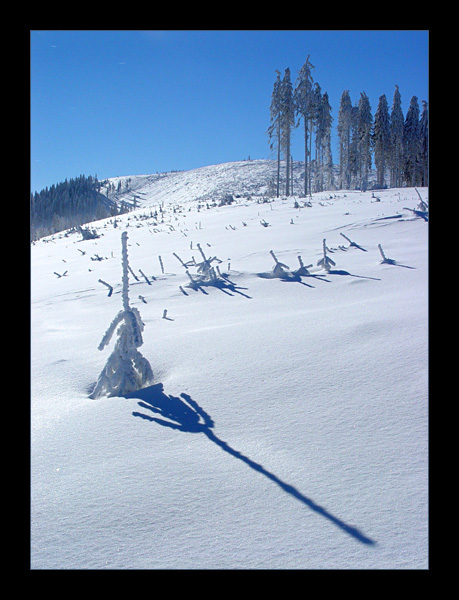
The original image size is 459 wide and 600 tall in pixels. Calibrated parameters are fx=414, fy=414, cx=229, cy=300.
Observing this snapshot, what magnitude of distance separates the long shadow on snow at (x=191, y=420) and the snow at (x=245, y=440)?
0.01 meters

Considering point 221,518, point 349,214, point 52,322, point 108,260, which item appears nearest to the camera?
point 221,518

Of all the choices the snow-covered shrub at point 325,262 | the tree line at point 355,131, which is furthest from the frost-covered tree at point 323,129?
the snow-covered shrub at point 325,262

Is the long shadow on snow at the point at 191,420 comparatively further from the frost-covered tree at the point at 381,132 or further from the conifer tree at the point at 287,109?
the frost-covered tree at the point at 381,132

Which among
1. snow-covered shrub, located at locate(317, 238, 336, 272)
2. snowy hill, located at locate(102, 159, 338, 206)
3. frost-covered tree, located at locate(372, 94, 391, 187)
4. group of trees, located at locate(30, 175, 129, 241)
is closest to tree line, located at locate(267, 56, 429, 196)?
frost-covered tree, located at locate(372, 94, 391, 187)

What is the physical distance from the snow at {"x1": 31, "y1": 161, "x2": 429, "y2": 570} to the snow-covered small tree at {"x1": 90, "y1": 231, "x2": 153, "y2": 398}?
0.50ft

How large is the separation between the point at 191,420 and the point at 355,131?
1947 inches

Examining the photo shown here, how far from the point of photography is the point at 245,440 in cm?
283

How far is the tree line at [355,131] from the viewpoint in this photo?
3497 cm

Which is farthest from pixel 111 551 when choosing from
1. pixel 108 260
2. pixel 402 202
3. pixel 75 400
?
pixel 402 202

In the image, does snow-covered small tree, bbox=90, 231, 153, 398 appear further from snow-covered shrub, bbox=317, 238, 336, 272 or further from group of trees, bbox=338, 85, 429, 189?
group of trees, bbox=338, 85, 429, 189

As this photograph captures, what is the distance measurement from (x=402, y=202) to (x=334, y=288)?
10730 millimetres

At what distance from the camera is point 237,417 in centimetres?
314

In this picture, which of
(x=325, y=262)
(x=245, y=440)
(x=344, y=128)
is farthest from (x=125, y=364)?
(x=344, y=128)
